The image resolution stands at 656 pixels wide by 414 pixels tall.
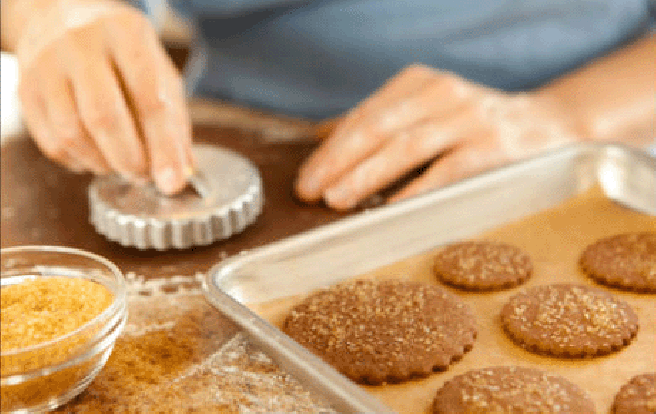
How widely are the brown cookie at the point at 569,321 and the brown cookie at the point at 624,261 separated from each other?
4 cm

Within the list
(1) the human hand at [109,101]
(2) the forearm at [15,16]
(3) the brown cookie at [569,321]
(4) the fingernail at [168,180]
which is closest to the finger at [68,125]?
(1) the human hand at [109,101]

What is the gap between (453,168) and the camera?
4.68 feet

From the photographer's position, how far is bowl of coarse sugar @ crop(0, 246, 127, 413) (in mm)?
839

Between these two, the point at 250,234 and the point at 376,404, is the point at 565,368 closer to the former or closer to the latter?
the point at 376,404

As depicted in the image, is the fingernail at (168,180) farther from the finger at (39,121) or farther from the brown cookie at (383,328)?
the brown cookie at (383,328)

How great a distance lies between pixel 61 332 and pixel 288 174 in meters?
0.68

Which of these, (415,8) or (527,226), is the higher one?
(415,8)

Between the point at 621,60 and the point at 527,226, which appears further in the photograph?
the point at 621,60

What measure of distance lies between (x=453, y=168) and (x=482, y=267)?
1.02 ft

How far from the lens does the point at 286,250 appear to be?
3.65 feet

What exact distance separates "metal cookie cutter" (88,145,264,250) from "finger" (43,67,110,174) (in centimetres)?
3

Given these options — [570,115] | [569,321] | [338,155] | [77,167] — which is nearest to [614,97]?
[570,115]

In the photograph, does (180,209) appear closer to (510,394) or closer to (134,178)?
(134,178)

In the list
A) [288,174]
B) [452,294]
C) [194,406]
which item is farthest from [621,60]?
[194,406]
